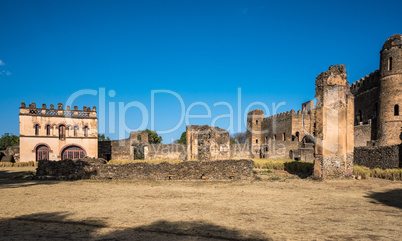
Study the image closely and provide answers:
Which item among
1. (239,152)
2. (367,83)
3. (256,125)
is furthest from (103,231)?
(256,125)

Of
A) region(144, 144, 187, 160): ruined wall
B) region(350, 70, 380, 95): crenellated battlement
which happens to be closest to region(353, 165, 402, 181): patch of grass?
region(350, 70, 380, 95): crenellated battlement

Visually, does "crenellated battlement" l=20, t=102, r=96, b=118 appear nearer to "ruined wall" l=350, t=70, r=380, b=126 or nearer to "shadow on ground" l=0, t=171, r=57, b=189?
"shadow on ground" l=0, t=171, r=57, b=189

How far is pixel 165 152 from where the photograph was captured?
111ft

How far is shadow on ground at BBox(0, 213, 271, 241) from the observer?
16.1 feet

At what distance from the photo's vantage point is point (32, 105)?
101 ft

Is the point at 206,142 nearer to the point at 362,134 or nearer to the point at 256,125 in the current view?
the point at 362,134

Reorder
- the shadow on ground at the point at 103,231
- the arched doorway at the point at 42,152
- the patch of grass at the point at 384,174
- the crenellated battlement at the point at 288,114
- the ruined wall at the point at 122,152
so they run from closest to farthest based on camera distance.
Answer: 1. the shadow on ground at the point at 103,231
2. the patch of grass at the point at 384,174
3. the arched doorway at the point at 42,152
4. the ruined wall at the point at 122,152
5. the crenellated battlement at the point at 288,114

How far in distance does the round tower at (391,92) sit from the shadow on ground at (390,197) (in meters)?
19.8

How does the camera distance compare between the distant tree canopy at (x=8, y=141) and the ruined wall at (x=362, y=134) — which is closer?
the ruined wall at (x=362, y=134)

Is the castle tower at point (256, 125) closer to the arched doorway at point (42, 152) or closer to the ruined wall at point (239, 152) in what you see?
the ruined wall at point (239, 152)

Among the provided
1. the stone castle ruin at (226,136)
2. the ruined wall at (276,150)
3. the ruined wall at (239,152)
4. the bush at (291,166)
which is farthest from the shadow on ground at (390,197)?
the ruined wall at (239,152)

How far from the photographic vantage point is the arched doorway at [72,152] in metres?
31.7

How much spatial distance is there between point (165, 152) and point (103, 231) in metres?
28.7

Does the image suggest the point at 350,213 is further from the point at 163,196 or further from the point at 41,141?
the point at 41,141
